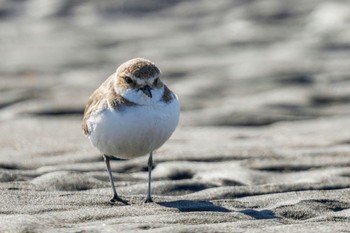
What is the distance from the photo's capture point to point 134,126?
5.78 metres

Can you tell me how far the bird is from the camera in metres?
5.80

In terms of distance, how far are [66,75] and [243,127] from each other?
11.7ft

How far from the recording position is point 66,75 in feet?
40.1

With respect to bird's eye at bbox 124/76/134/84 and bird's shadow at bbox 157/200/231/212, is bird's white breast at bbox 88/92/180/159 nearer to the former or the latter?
bird's eye at bbox 124/76/134/84

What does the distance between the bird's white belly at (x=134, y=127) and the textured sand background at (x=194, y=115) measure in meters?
0.36

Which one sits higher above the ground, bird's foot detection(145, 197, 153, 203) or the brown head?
the brown head

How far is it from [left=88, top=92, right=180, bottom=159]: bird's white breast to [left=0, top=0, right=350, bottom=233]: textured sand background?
0.37 meters

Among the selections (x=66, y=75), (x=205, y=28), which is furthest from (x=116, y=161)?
(x=205, y=28)

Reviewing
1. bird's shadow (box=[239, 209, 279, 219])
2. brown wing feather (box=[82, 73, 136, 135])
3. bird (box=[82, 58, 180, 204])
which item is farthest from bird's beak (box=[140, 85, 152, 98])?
bird's shadow (box=[239, 209, 279, 219])

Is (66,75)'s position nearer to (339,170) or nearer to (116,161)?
(116,161)

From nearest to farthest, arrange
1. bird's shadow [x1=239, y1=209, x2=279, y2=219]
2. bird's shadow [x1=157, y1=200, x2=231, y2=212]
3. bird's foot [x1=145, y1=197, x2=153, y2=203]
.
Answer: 1. bird's shadow [x1=239, y1=209, x2=279, y2=219]
2. bird's shadow [x1=157, y1=200, x2=231, y2=212]
3. bird's foot [x1=145, y1=197, x2=153, y2=203]

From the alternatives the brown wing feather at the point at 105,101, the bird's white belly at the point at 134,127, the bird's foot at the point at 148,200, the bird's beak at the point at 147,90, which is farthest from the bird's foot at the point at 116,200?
the bird's beak at the point at 147,90

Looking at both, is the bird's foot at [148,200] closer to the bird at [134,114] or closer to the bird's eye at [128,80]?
the bird at [134,114]

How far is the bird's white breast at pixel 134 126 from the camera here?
5.79m
